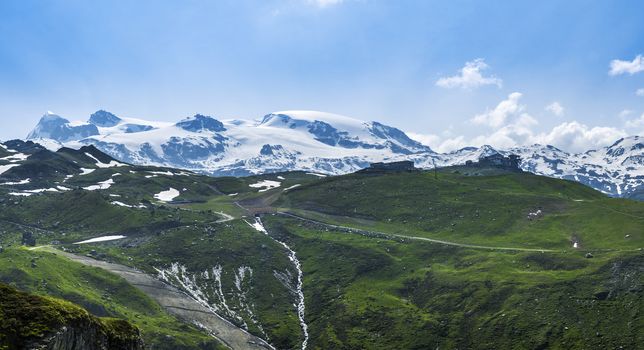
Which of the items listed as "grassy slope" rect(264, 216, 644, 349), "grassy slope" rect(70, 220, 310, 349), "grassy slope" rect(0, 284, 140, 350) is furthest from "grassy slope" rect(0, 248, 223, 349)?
"grassy slope" rect(0, 284, 140, 350)

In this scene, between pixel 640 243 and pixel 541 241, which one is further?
pixel 541 241

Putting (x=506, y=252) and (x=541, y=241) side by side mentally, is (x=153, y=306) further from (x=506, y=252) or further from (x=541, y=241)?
(x=541, y=241)

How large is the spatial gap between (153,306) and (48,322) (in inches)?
4706

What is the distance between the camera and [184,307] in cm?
15050

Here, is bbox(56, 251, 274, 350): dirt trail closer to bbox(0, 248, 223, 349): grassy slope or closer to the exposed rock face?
bbox(0, 248, 223, 349): grassy slope

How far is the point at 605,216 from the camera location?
194625 millimetres

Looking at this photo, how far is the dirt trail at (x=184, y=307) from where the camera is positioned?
451ft

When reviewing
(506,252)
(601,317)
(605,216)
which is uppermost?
(605,216)

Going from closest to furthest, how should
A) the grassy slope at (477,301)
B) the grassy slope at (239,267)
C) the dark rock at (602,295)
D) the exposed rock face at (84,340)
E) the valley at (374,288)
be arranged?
the exposed rock face at (84,340) → the grassy slope at (477,301) → the valley at (374,288) → the dark rock at (602,295) → the grassy slope at (239,267)

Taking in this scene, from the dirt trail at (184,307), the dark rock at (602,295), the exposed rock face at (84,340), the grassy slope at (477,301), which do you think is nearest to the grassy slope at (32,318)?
the exposed rock face at (84,340)

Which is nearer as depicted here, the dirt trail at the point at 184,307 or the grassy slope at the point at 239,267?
the dirt trail at the point at 184,307

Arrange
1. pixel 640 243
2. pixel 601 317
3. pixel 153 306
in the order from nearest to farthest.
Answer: pixel 601 317, pixel 153 306, pixel 640 243

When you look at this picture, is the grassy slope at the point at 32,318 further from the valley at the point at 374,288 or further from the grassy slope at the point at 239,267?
the grassy slope at the point at 239,267

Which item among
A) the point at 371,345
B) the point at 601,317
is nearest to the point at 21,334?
the point at 371,345
